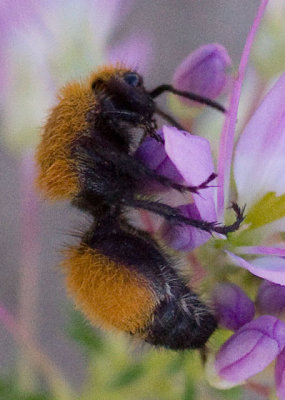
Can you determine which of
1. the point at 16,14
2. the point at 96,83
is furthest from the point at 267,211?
the point at 16,14

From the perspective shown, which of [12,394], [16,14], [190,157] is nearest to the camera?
[190,157]

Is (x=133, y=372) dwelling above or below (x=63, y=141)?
below

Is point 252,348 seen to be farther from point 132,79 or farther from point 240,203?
point 132,79

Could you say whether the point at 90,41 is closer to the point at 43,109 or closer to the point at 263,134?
the point at 43,109

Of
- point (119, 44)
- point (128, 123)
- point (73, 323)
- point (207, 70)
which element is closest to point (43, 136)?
point (128, 123)

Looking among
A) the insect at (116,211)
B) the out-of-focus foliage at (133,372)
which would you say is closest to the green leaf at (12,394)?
the out-of-focus foliage at (133,372)

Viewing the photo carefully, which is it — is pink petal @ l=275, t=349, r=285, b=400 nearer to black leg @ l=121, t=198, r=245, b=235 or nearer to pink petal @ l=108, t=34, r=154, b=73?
black leg @ l=121, t=198, r=245, b=235
